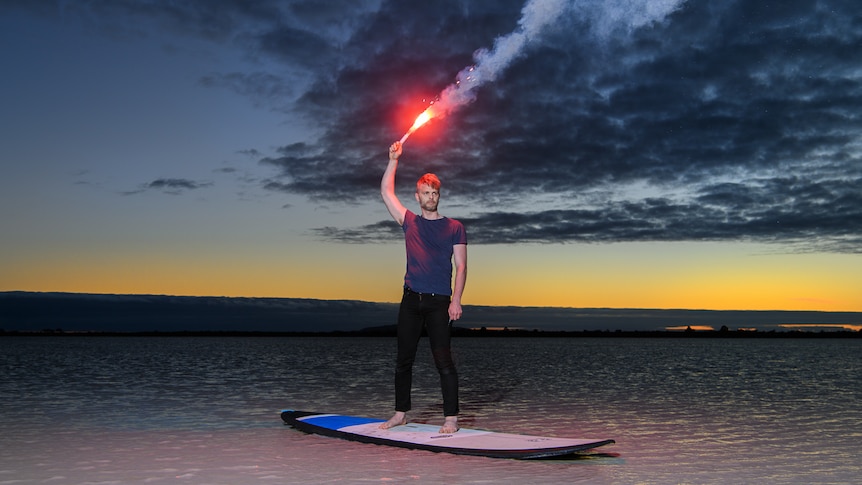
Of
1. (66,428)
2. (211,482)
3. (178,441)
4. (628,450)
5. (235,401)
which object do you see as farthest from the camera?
(235,401)

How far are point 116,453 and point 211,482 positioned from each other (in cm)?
251

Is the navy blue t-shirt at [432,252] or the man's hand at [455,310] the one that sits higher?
the navy blue t-shirt at [432,252]

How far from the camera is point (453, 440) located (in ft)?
28.6

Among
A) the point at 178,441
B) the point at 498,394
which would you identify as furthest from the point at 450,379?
the point at 498,394

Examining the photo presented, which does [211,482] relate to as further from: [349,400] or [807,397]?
[807,397]

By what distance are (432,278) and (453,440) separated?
180cm

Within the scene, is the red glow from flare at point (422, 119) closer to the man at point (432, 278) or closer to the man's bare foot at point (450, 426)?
the man at point (432, 278)

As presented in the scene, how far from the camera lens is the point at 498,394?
19.2m

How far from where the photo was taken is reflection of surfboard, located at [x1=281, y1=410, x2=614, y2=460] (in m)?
7.96

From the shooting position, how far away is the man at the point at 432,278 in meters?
8.86

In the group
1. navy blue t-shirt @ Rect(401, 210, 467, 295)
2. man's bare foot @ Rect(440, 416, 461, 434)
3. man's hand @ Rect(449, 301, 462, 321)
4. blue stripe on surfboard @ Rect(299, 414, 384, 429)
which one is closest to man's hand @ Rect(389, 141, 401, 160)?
navy blue t-shirt @ Rect(401, 210, 467, 295)

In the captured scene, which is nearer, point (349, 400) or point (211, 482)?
point (211, 482)

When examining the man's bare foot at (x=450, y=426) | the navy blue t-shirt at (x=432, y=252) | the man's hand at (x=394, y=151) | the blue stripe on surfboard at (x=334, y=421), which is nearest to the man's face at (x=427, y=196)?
the navy blue t-shirt at (x=432, y=252)

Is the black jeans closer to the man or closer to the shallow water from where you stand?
the man
